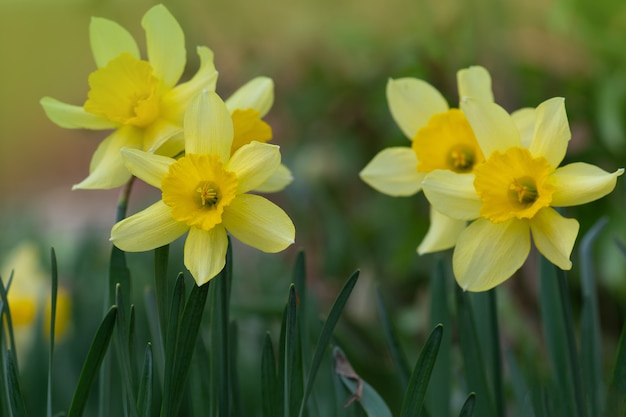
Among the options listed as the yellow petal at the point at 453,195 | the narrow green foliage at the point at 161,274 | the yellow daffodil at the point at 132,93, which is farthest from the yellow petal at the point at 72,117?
the yellow petal at the point at 453,195

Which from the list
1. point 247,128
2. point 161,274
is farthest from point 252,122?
point 161,274

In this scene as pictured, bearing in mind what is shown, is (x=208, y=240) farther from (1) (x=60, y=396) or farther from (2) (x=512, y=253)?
(1) (x=60, y=396)

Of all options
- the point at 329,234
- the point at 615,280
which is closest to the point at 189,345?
the point at 615,280

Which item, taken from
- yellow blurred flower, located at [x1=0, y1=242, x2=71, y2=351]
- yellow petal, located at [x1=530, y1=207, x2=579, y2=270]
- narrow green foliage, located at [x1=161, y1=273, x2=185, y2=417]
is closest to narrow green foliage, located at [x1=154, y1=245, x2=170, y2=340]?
narrow green foliage, located at [x1=161, y1=273, x2=185, y2=417]

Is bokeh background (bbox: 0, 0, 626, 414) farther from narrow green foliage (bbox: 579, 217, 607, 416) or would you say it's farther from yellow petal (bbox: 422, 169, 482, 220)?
yellow petal (bbox: 422, 169, 482, 220)

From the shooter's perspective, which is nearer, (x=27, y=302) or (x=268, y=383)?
(x=268, y=383)

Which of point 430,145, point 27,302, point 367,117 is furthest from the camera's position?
point 367,117

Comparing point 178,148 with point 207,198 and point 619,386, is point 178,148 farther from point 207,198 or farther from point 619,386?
point 619,386
